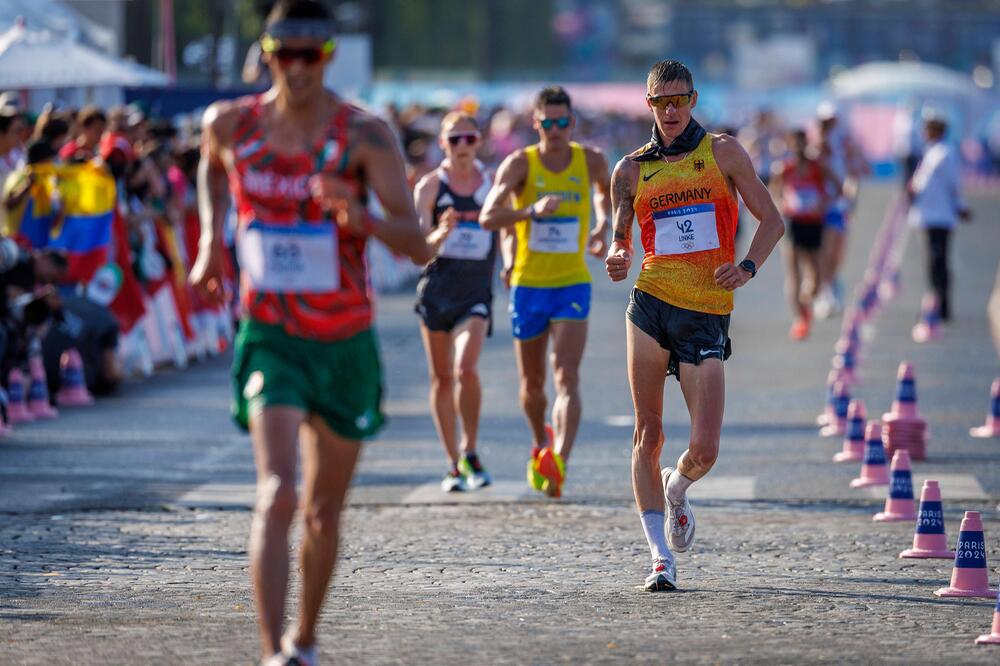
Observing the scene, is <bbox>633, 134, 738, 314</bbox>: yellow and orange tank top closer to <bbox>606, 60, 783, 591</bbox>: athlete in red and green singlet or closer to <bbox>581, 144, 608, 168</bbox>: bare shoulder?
<bbox>606, 60, 783, 591</bbox>: athlete in red and green singlet

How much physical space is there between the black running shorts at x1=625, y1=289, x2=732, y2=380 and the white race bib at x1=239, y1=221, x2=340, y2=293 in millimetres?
2524

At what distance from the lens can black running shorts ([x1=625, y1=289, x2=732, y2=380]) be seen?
8773 millimetres

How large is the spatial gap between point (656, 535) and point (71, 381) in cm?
808

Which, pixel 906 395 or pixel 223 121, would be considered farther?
pixel 906 395

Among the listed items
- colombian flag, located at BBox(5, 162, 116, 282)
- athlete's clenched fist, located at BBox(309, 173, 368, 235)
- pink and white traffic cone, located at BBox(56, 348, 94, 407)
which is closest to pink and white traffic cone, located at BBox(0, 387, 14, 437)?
pink and white traffic cone, located at BBox(56, 348, 94, 407)

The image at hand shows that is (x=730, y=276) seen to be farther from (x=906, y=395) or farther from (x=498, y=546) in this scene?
(x=906, y=395)

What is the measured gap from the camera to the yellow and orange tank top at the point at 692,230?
8828mm

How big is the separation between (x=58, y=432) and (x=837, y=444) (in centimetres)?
494

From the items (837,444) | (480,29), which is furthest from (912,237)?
(480,29)

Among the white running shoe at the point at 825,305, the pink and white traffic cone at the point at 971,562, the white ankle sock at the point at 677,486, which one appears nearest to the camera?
the pink and white traffic cone at the point at 971,562

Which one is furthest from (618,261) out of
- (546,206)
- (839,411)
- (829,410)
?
(829,410)

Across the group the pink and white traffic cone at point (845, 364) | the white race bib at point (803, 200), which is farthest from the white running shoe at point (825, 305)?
the pink and white traffic cone at point (845, 364)

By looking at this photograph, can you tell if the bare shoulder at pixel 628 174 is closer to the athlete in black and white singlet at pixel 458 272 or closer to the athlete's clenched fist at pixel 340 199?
the athlete's clenched fist at pixel 340 199

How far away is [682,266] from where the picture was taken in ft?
29.1
